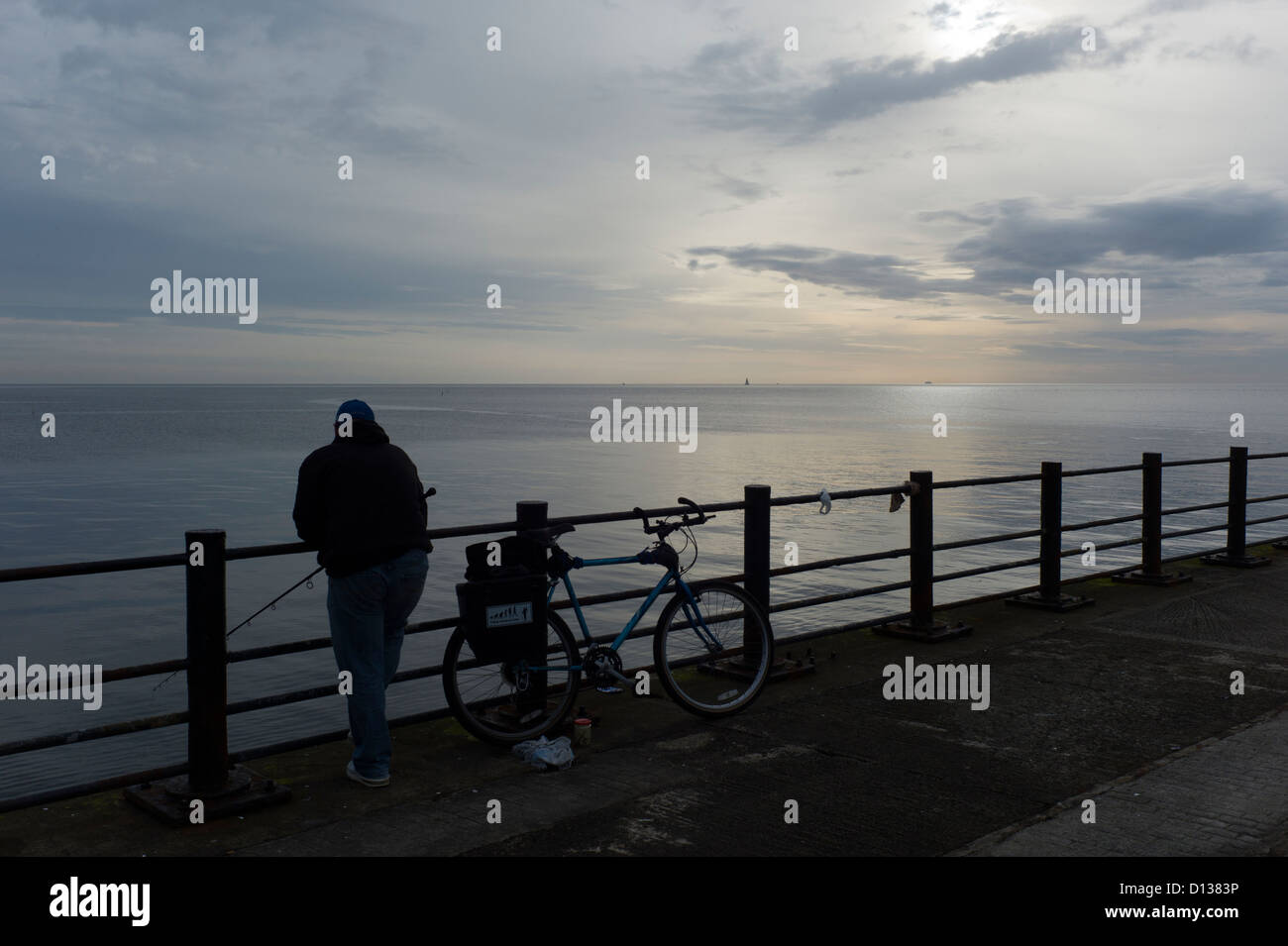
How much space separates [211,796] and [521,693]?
5.97 feet

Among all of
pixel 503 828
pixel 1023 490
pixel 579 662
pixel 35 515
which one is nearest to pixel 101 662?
pixel 579 662

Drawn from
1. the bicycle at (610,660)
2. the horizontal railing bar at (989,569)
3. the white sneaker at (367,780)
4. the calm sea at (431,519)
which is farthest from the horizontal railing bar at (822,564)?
the calm sea at (431,519)

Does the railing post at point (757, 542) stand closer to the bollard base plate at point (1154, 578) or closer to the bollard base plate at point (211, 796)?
the bollard base plate at point (211, 796)

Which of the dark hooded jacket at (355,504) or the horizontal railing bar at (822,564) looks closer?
the dark hooded jacket at (355,504)

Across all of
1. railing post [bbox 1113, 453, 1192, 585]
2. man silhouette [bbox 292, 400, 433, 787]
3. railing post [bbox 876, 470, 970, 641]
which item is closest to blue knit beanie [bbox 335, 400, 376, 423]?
man silhouette [bbox 292, 400, 433, 787]

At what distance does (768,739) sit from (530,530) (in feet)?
6.15

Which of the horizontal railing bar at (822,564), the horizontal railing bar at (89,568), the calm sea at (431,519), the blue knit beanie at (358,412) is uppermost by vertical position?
the blue knit beanie at (358,412)

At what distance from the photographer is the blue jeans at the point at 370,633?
17.5 feet

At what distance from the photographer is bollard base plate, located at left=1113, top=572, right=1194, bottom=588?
449 inches

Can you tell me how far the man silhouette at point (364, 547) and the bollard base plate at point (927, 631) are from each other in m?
4.86

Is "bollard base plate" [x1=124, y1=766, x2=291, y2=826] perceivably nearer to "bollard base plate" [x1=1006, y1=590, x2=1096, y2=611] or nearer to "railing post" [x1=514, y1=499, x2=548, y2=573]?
"railing post" [x1=514, y1=499, x2=548, y2=573]

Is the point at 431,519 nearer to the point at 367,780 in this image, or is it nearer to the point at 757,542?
the point at 757,542
